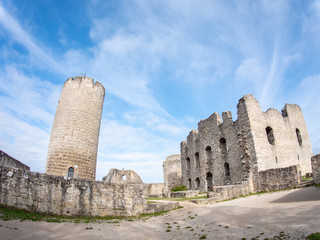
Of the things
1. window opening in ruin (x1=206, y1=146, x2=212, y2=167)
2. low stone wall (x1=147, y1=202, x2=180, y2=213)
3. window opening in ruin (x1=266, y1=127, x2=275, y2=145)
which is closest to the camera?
low stone wall (x1=147, y1=202, x2=180, y2=213)

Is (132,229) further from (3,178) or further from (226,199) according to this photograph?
(226,199)

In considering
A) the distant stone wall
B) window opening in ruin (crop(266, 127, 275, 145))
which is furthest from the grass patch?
window opening in ruin (crop(266, 127, 275, 145))

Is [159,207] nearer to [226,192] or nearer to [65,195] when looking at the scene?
[65,195]

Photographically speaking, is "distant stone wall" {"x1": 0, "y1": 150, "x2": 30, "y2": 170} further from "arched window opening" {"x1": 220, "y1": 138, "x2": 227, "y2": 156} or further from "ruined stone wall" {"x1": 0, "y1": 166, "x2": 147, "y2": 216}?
"arched window opening" {"x1": 220, "y1": 138, "x2": 227, "y2": 156}

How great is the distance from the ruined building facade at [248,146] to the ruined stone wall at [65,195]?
9618mm

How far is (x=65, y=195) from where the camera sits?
8492 millimetres

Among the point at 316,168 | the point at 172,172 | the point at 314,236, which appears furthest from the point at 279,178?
the point at 172,172

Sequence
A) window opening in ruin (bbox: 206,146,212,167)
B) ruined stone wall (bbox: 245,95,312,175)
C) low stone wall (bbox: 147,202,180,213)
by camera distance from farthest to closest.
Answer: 1. window opening in ruin (bbox: 206,146,212,167)
2. ruined stone wall (bbox: 245,95,312,175)
3. low stone wall (bbox: 147,202,180,213)

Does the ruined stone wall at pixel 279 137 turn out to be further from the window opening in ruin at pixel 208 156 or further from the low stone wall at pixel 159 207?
the low stone wall at pixel 159 207

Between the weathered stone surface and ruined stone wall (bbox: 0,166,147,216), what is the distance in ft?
53.0

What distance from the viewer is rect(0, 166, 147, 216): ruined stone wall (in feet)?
25.1

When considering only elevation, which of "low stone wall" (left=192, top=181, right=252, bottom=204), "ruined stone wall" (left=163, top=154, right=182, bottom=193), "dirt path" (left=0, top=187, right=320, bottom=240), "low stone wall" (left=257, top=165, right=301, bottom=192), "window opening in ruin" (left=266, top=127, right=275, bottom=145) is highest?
"window opening in ruin" (left=266, top=127, right=275, bottom=145)

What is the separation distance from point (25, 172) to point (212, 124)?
17647mm

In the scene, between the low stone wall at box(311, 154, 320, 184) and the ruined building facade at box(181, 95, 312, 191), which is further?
the ruined building facade at box(181, 95, 312, 191)
